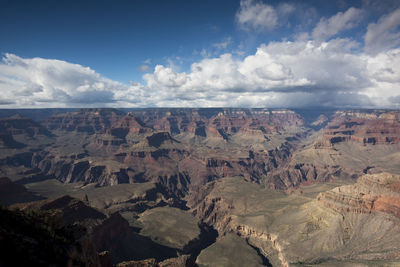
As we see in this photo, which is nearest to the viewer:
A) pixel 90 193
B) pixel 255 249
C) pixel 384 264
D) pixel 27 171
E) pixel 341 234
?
pixel 384 264

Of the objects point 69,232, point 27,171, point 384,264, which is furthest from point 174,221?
point 27,171

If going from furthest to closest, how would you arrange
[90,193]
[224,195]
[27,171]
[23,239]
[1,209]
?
[27,171] < [224,195] < [90,193] < [1,209] < [23,239]

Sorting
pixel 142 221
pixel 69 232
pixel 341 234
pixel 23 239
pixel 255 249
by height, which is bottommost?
pixel 255 249

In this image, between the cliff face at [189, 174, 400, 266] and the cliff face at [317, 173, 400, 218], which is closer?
the cliff face at [189, 174, 400, 266]

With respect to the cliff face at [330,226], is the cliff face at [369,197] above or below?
A: above

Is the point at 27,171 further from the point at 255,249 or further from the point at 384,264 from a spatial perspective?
the point at 384,264

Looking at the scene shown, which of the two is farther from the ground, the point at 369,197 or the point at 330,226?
the point at 369,197

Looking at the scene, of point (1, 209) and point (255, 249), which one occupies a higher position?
point (1, 209)

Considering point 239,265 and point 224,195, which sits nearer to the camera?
point 239,265

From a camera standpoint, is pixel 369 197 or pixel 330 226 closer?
pixel 330 226

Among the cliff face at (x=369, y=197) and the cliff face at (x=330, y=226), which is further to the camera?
the cliff face at (x=369, y=197)

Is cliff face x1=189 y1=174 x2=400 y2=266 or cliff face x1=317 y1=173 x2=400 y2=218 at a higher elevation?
cliff face x1=317 y1=173 x2=400 y2=218
